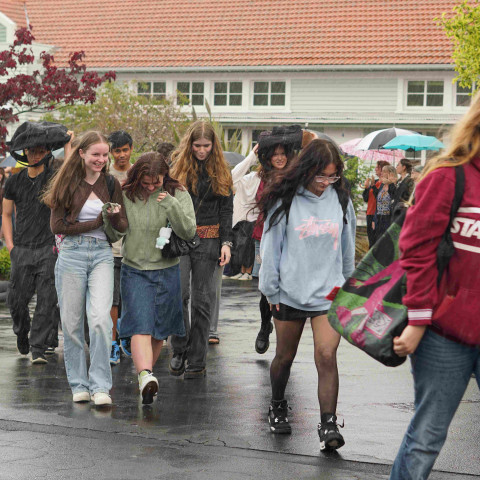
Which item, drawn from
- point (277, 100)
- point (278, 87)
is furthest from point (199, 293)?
point (278, 87)

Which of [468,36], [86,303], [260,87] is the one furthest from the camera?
[260,87]

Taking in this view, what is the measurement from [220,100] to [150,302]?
32.5 m

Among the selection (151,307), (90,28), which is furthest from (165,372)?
(90,28)

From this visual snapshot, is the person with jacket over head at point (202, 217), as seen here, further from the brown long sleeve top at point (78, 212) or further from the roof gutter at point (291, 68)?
the roof gutter at point (291, 68)

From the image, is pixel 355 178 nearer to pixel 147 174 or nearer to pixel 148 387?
pixel 147 174

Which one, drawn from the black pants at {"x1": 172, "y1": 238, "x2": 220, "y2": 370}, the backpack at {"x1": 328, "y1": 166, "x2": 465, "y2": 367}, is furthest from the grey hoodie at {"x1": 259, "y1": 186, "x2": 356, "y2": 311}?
the black pants at {"x1": 172, "y1": 238, "x2": 220, "y2": 370}

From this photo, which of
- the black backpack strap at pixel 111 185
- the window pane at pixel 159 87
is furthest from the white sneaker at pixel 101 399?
the window pane at pixel 159 87

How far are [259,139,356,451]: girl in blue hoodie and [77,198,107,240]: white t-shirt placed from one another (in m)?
1.52

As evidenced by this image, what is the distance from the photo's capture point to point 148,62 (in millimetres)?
39281

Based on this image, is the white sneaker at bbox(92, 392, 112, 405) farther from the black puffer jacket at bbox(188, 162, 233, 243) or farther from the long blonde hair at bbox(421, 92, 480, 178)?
the long blonde hair at bbox(421, 92, 480, 178)

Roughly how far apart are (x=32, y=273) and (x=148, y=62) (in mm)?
31212

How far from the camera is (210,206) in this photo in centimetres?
828

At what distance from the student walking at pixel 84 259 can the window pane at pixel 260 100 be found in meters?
31.5

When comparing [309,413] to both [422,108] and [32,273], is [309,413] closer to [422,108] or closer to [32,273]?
[32,273]
